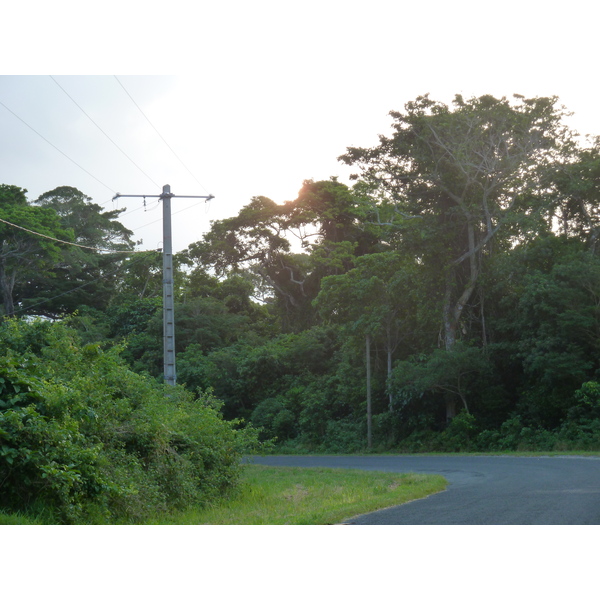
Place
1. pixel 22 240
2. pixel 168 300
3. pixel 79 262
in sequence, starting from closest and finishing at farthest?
pixel 168 300
pixel 22 240
pixel 79 262

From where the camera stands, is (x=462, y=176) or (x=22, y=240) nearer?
(x=462, y=176)

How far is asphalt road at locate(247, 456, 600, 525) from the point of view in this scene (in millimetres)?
9805

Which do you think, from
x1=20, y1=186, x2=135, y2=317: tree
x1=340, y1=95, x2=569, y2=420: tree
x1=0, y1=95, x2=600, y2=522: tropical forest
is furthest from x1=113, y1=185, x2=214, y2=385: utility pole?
x1=20, y1=186, x2=135, y2=317: tree

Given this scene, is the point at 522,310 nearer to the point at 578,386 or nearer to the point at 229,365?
the point at 578,386

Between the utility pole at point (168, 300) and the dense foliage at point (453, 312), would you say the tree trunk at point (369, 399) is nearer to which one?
the dense foliage at point (453, 312)

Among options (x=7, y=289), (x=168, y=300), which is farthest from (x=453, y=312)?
(x=7, y=289)

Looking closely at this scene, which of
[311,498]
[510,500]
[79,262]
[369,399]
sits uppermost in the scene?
[79,262]

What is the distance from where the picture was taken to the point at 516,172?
105 ft

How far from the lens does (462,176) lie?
109 feet

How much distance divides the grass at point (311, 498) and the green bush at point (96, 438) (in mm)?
612

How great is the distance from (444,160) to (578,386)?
37.8ft

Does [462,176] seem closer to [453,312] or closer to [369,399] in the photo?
[453,312]

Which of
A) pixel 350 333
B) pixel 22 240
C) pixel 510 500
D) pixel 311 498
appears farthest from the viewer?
pixel 22 240

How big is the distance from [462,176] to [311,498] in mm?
22538
